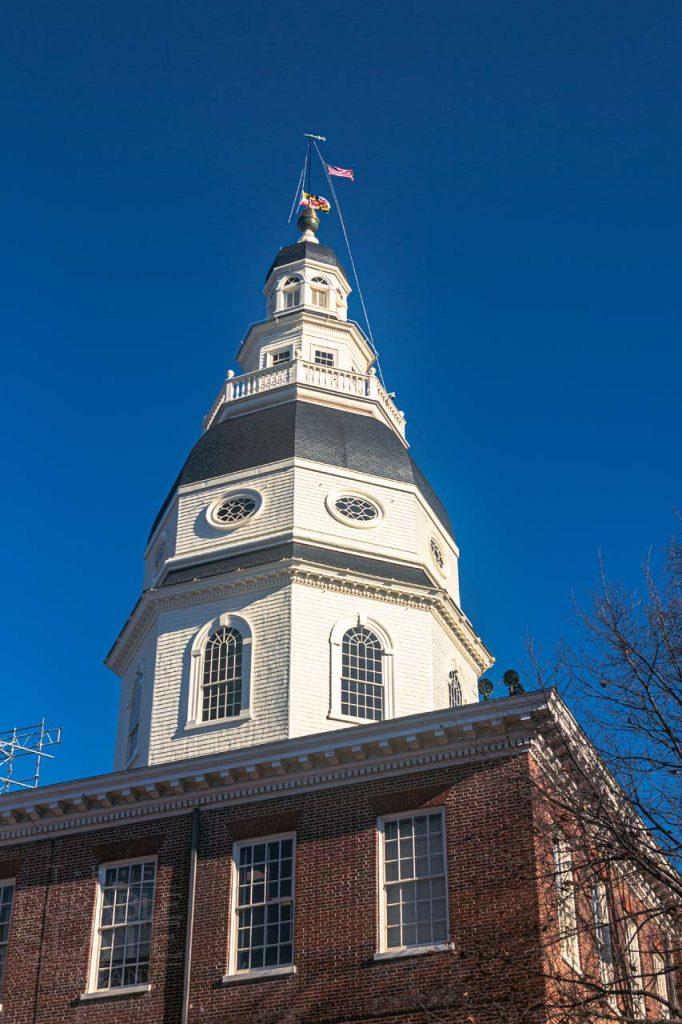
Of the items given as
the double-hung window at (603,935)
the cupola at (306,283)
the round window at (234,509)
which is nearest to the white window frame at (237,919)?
the double-hung window at (603,935)

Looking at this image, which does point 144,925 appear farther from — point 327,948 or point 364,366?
point 364,366

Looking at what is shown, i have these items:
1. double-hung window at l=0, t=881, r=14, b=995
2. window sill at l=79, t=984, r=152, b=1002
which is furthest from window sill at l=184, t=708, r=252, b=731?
window sill at l=79, t=984, r=152, b=1002

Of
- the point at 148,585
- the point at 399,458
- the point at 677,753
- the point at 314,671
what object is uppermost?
the point at 399,458

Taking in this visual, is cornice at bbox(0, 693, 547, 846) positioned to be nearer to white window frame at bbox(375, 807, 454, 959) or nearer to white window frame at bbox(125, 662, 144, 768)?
white window frame at bbox(375, 807, 454, 959)

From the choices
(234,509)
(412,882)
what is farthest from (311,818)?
(234,509)

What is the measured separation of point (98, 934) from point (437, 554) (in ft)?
50.5

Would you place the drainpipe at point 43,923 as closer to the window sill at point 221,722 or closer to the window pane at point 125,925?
the window pane at point 125,925

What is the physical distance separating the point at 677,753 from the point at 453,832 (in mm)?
5223

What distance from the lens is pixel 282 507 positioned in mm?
33312

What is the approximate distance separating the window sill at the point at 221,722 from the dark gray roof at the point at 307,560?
12.4ft

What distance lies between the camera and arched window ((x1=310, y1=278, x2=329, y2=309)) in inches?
1745

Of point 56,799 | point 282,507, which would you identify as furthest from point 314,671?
point 56,799

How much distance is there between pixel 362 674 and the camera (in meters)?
31.1

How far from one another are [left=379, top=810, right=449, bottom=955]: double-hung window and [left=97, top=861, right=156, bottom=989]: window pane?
4673 mm
